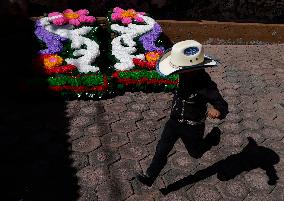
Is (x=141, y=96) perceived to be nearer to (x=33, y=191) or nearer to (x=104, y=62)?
(x=104, y=62)

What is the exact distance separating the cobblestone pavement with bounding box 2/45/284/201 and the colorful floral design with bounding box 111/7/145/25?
2.63 meters

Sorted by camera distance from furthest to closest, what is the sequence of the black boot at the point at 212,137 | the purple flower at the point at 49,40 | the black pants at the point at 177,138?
1. the purple flower at the point at 49,40
2. the black boot at the point at 212,137
3. the black pants at the point at 177,138

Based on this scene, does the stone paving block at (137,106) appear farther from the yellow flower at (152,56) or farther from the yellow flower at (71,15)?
the yellow flower at (71,15)

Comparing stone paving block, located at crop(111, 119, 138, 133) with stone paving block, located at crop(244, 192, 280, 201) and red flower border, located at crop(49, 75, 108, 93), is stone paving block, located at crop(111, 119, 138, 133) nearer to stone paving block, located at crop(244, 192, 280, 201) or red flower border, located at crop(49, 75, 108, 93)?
red flower border, located at crop(49, 75, 108, 93)

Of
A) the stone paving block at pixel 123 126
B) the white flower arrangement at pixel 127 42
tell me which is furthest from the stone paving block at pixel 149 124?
the white flower arrangement at pixel 127 42

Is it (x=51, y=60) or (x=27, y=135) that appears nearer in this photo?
(x=27, y=135)

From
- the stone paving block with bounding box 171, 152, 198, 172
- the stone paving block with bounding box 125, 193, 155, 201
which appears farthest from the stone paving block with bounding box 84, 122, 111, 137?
the stone paving block with bounding box 125, 193, 155, 201

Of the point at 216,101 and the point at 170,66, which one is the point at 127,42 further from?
the point at 216,101

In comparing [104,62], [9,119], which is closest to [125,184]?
[9,119]

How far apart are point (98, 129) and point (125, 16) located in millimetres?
4288

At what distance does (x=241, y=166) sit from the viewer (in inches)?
238

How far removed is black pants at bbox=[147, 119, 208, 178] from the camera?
4.86 m

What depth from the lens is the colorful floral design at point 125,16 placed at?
386 inches

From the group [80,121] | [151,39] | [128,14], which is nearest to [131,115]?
[80,121]
